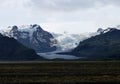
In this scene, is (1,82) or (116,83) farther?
(1,82)

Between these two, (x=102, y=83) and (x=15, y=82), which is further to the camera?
(x=15, y=82)

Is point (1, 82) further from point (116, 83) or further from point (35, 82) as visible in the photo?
point (116, 83)

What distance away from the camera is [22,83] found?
105500 mm

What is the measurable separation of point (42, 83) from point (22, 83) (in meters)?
4.46

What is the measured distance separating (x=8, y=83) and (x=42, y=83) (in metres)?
7.56

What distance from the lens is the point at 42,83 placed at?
105438 millimetres

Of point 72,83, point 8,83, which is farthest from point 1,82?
point 72,83

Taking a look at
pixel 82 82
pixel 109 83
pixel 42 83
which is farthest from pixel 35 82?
pixel 109 83

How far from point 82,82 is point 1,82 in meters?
18.4

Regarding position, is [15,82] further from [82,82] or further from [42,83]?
[82,82]

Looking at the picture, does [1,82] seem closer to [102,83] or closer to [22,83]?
[22,83]

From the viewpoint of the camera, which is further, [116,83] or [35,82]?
[35,82]

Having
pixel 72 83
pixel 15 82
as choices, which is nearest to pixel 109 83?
pixel 72 83

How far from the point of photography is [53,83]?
104m
